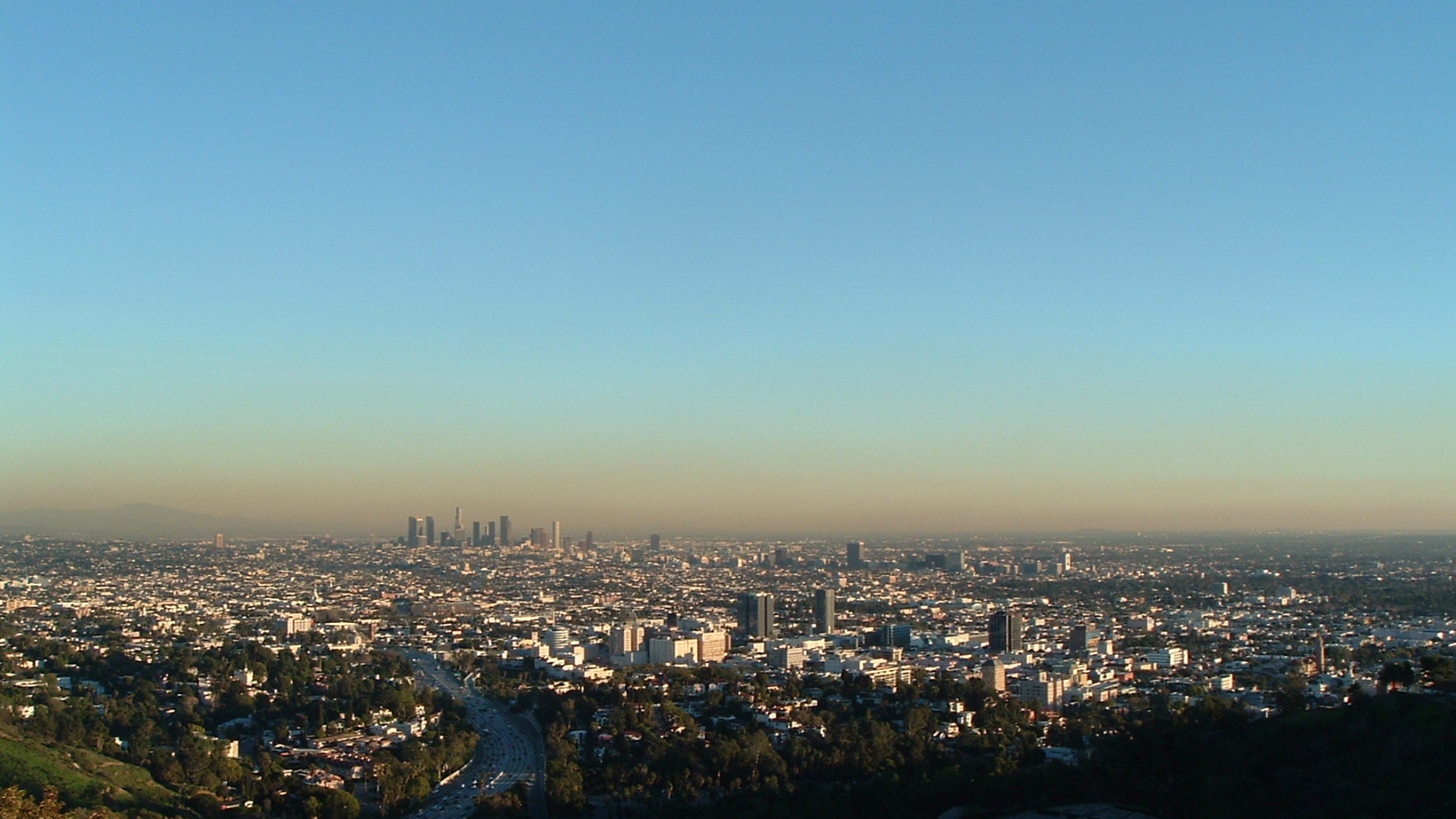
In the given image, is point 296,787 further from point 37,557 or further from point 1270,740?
point 37,557

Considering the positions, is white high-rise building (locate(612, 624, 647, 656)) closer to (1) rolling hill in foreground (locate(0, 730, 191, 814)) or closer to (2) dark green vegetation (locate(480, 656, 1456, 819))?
(2) dark green vegetation (locate(480, 656, 1456, 819))

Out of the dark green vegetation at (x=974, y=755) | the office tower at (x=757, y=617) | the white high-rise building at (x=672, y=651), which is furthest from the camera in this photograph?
Result: the office tower at (x=757, y=617)

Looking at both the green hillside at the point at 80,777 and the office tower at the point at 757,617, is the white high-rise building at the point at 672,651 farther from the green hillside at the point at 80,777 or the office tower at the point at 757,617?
the green hillside at the point at 80,777

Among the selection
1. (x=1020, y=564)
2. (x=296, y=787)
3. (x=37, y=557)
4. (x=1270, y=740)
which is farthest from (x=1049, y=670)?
(x=37, y=557)

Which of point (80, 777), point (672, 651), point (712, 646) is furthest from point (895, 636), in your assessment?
point (80, 777)

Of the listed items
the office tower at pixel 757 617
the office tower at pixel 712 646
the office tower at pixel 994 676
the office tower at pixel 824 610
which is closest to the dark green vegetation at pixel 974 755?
the office tower at pixel 994 676
